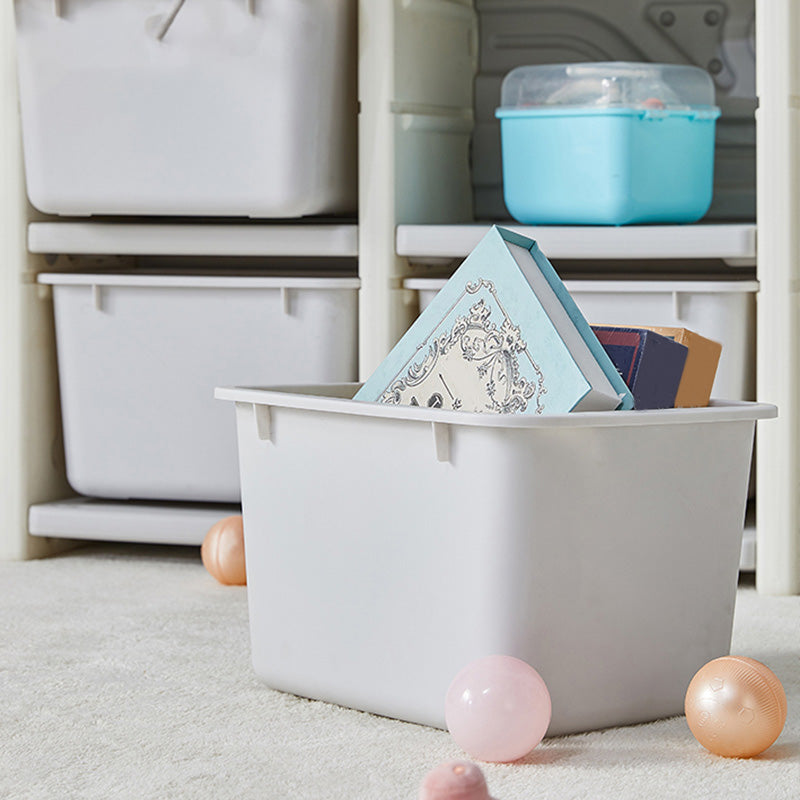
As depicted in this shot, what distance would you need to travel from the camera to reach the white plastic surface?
111 cm

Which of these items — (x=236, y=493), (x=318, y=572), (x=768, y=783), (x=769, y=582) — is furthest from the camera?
(x=236, y=493)

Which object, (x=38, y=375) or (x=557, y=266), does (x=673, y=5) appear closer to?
(x=557, y=266)

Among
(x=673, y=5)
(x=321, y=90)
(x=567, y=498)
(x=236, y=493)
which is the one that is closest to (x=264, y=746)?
(x=567, y=498)

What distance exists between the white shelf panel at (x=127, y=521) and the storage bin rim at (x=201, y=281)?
1.10 feet

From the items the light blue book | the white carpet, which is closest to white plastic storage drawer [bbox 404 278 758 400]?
the white carpet

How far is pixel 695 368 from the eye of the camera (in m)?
1.27

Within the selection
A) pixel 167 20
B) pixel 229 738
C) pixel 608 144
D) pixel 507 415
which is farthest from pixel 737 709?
pixel 167 20

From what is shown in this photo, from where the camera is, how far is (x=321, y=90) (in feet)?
5.93

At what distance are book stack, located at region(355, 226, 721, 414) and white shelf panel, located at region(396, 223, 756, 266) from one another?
45cm

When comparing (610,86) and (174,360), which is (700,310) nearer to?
(610,86)

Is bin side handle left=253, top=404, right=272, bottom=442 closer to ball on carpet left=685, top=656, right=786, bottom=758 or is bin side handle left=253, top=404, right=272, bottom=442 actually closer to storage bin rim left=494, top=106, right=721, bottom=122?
ball on carpet left=685, top=656, right=786, bottom=758

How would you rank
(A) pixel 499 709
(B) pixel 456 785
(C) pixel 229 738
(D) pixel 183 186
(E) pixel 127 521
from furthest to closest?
(E) pixel 127 521 → (D) pixel 183 186 → (C) pixel 229 738 → (A) pixel 499 709 → (B) pixel 456 785

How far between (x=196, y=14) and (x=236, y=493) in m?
0.68

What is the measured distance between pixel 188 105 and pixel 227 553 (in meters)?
0.62
